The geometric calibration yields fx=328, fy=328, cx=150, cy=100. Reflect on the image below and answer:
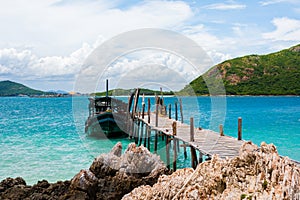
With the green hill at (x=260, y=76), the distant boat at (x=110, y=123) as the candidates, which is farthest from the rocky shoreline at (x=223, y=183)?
the green hill at (x=260, y=76)

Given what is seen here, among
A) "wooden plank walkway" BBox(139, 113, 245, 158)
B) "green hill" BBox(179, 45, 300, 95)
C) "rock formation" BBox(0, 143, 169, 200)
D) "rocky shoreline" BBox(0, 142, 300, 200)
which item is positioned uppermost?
"green hill" BBox(179, 45, 300, 95)

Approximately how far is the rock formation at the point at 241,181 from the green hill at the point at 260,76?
99.1 m

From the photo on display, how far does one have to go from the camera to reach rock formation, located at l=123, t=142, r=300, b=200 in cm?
441

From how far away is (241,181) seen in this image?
5188 millimetres

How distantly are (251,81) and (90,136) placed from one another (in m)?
99.1

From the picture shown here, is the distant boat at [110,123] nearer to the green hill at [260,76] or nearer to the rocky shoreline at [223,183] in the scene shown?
the rocky shoreline at [223,183]

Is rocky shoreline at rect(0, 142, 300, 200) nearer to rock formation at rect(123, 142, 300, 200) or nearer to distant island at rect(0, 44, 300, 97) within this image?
rock formation at rect(123, 142, 300, 200)

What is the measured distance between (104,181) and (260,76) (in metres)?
114

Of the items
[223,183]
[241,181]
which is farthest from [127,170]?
[241,181]

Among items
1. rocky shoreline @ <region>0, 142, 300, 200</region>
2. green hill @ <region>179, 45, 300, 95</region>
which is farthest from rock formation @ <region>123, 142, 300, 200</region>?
green hill @ <region>179, 45, 300, 95</region>

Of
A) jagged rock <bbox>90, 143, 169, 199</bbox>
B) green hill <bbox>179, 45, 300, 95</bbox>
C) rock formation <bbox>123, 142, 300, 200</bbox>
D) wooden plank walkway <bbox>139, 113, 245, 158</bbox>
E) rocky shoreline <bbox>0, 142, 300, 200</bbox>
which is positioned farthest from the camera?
green hill <bbox>179, 45, 300, 95</bbox>

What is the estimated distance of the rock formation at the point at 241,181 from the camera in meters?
4.41

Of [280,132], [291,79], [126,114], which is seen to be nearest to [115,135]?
Result: [126,114]

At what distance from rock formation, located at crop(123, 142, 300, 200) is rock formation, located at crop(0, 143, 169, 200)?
4.13m
